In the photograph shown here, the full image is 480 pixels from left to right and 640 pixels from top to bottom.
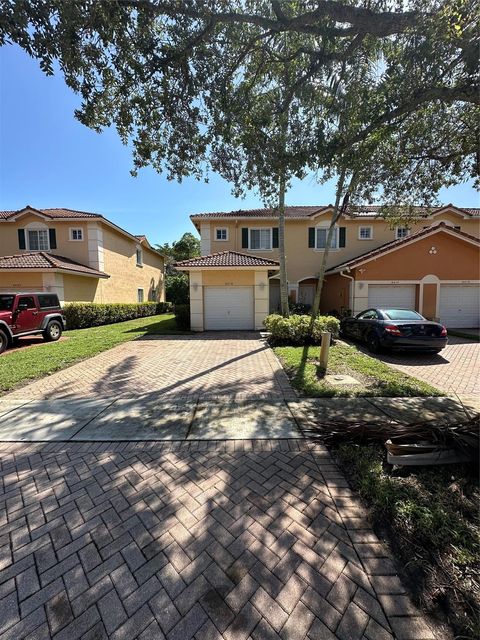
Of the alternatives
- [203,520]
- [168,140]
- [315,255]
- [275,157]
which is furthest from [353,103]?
[315,255]

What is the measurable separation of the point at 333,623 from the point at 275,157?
6921 mm

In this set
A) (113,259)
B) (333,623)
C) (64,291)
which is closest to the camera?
(333,623)

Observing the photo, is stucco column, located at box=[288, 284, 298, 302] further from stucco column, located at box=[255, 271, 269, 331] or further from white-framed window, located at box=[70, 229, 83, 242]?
white-framed window, located at box=[70, 229, 83, 242]

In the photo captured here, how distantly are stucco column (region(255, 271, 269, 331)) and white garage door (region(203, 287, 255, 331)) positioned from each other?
12.1 inches

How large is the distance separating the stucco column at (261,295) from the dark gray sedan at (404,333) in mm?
5374

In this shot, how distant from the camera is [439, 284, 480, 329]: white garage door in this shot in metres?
14.9

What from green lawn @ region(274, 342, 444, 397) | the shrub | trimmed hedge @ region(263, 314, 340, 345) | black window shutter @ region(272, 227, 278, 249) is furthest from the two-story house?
green lawn @ region(274, 342, 444, 397)

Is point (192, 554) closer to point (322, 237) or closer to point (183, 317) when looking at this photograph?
point (183, 317)

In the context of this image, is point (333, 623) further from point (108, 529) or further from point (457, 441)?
point (457, 441)

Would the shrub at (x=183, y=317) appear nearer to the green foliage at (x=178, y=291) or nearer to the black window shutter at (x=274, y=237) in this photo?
the black window shutter at (x=274, y=237)

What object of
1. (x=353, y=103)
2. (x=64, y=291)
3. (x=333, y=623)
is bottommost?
(x=333, y=623)

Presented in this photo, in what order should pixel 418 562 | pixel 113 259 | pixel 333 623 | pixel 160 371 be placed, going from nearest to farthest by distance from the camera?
pixel 333 623 → pixel 418 562 → pixel 160 371 → pixel 113 259

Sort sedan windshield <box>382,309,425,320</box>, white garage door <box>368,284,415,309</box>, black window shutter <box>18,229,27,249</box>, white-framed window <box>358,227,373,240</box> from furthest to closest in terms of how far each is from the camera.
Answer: black window shutter <box>18,229,27,249</box> < white-framed window <box>358,227,373,240</box> < white garage door <box>368,284,415,309</box> < sedan windshield <box>382,309,425,320</box>

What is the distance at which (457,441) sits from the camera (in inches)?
124
